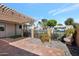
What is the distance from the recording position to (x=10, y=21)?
10070mm

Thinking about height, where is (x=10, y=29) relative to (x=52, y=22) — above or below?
below

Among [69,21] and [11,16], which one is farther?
[11,16]

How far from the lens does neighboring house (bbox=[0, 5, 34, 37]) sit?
360 inches

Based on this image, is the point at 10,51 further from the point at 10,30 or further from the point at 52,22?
the point at 10,30

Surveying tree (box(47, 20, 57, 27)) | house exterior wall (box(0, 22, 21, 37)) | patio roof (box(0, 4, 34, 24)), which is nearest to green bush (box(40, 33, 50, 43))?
tree (box(47, 20, 57, 27))

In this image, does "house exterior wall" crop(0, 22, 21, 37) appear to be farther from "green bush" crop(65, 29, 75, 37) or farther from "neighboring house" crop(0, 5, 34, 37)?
"green bush" crop(65, 29, 75, 37)

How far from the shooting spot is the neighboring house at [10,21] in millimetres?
9156

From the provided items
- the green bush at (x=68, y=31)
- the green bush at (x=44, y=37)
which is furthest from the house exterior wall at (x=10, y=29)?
the green bush at (x=68, y=31)

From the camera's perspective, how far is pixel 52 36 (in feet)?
28.3

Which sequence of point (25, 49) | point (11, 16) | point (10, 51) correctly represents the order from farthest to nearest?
point (11, 16) < point (25, 49) < point (10, 51)

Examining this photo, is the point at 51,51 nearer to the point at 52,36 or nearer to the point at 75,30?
the point at 52,36

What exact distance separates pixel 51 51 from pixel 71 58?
0.84 m

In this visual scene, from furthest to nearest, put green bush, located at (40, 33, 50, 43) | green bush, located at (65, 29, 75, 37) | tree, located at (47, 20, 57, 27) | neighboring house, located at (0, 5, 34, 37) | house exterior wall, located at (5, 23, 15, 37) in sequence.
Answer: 1. house exterior wall, located at (5, 23, 15, 37)
2. neighboring house, located at (0, 5, 34, 37)
3. green bush, located at (65, 29, 75, 37)
4. green bush, located at (40, 33, 50, 43)
5. tree, located at (47, 20, 57, 27)

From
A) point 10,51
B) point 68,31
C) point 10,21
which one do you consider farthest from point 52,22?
point 10,21
